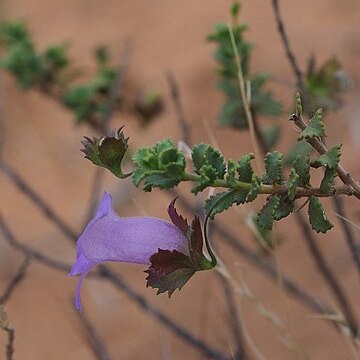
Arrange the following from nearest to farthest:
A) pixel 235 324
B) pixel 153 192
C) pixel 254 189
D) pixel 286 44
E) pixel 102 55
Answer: pixel 254 189, pixel 286 44, pixel 235 324, pixel 102 55, pixel 153 192

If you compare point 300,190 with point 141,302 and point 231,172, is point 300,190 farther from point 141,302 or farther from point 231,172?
point 141,302

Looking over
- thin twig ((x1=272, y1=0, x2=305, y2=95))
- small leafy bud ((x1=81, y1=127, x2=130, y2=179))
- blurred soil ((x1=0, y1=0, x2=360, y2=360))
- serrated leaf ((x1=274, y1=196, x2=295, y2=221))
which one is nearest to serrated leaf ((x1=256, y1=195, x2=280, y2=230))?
serrated leaf ((x1=274, y1=196, x2=295, y2=221))

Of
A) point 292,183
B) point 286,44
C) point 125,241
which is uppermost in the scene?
point 286,44

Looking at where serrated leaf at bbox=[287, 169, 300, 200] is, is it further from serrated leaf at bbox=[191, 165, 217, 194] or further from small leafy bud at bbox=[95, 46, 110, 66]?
small leafy bud at bbox=[95, 46, 110, 66]

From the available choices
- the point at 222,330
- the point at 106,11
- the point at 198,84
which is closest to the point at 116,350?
the point at 222,330

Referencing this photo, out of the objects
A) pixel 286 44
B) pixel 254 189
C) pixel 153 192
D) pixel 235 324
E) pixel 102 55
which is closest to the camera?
pixel 254 189

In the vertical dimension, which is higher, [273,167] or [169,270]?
[273,167]

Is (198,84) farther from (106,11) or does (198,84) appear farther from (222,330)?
(222,330)

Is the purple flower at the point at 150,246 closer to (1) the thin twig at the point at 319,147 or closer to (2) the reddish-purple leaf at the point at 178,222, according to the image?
(2) the reddish-purple leaf at the point at 178,222

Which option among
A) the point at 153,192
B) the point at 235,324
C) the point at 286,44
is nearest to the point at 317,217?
the point at 286,44
